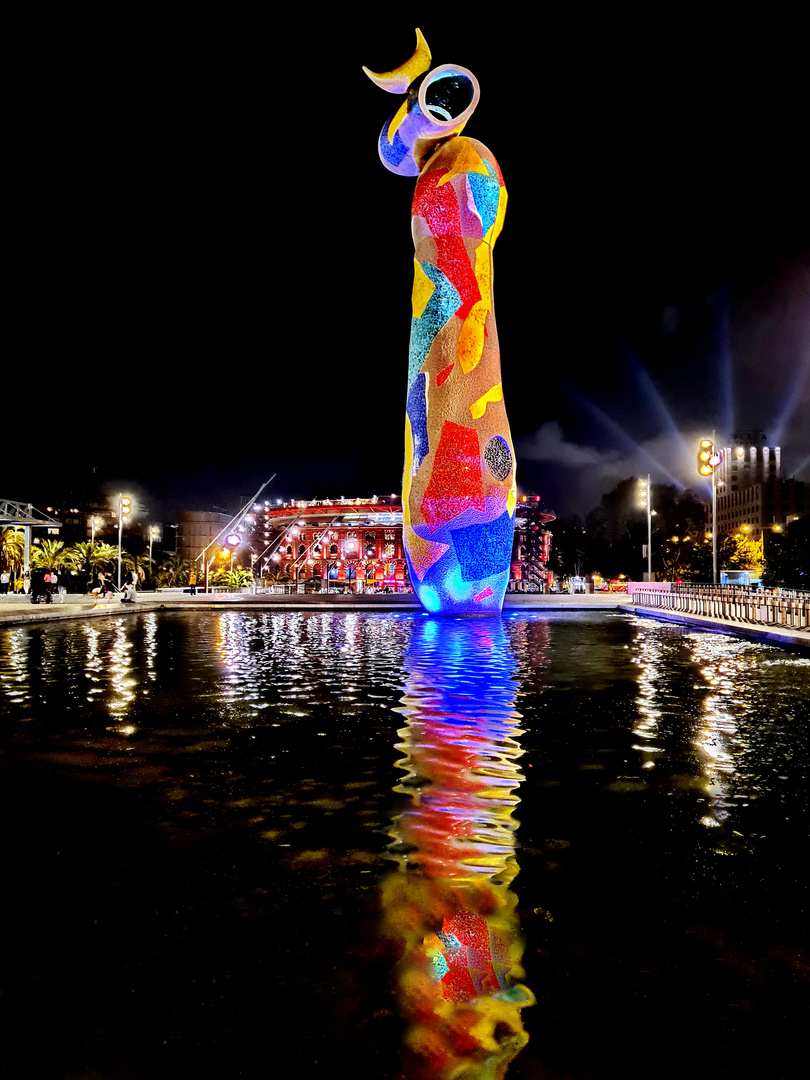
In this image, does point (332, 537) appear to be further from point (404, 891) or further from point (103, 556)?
point (404, 891)

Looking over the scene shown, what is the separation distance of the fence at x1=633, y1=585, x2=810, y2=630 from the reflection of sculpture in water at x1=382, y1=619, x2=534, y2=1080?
562 inches

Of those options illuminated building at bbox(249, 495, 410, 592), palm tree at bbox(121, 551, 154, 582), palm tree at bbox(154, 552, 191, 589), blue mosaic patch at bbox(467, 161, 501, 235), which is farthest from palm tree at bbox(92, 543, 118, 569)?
blue mosaic patch at bbox(467, 161, 501, 235)

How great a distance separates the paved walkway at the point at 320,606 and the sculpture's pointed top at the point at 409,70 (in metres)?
18.9

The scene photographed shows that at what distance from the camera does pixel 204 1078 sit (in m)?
2.42

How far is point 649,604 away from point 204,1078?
110ft

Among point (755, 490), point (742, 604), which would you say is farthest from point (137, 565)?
point (755, 490)

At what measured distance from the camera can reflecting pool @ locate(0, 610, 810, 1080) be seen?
2.61 m

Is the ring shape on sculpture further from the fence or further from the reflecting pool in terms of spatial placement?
the reflecting pool

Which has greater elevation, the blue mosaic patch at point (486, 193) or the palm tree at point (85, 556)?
the blue mosaic patch at point (486, 193)

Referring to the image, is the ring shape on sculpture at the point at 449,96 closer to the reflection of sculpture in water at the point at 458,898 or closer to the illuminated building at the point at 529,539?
the reflection of sculpture in water at the point at 458,898

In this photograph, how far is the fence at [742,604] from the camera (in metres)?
20.0

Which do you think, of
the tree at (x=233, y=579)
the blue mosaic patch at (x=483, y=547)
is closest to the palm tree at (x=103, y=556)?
the tree at (x=233, y=579)

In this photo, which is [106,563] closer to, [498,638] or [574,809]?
[498,638]

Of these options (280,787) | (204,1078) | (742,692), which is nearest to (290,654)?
(742,692)
